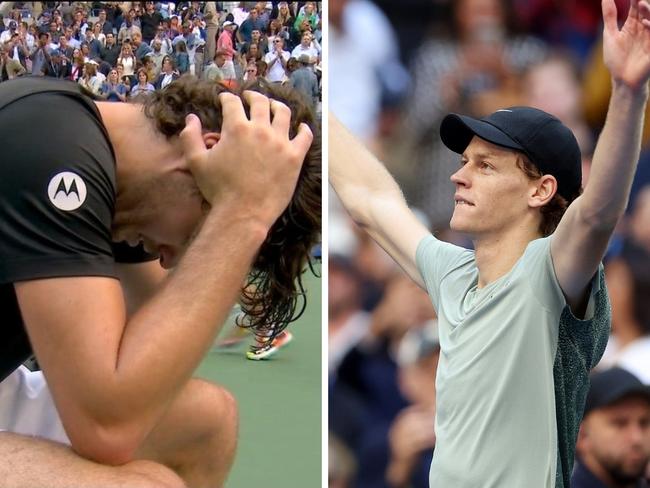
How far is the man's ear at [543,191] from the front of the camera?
5.29 feet

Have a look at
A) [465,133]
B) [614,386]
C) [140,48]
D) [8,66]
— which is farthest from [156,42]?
[614,386]

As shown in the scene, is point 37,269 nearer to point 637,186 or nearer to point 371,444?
point 371,444

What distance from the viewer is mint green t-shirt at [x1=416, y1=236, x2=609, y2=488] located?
1.51m

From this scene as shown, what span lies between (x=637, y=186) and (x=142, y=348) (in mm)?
1173

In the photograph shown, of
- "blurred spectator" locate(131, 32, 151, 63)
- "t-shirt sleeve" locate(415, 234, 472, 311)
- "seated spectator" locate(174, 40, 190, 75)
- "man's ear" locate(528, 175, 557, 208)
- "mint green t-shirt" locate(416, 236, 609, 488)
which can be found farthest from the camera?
"blurred spectator" locate(131, 32, 151, 63)

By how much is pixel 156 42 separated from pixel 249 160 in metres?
1.87

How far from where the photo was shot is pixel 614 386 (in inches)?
73.0

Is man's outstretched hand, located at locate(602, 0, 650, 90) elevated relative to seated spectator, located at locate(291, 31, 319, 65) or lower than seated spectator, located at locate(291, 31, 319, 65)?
elevated

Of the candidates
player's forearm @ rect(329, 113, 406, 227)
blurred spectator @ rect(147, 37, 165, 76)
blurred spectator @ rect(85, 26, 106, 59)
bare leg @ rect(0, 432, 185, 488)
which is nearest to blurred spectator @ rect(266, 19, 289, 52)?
blurred spectator @ rect(147, 37, 165, 76)

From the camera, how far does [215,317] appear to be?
47.5 inches

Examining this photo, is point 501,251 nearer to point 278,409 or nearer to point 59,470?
point 59,470

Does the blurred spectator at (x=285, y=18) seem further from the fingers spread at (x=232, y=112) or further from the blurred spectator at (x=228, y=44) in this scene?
the fingers spread at (x=232, y=112)

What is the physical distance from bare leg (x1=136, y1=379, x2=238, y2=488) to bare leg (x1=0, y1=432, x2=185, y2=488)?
23 centimetres

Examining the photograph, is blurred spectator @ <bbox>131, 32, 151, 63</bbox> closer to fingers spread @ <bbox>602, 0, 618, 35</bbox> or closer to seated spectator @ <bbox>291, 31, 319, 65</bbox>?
seated spectator @ <bbox>291, 31, 319, 65</bbox>
